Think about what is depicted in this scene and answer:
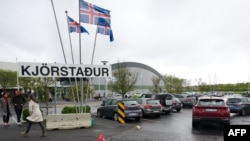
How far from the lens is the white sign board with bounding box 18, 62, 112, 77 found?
49.9 feet

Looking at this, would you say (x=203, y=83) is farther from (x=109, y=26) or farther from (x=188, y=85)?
(x=109, y=26)

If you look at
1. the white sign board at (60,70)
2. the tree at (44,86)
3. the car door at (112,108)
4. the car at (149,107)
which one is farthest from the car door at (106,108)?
the white sign board at (60,70)

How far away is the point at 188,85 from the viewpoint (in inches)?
3910

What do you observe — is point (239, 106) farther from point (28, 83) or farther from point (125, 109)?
point (28, 83)

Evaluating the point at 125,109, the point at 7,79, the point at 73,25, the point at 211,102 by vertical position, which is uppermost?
the point at 73,25

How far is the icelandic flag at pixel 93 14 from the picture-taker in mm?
17375

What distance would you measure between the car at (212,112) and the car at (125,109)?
4951mm

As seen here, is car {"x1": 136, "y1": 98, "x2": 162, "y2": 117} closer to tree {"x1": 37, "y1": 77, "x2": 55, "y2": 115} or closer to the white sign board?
the white sign board

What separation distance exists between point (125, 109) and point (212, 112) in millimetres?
6120

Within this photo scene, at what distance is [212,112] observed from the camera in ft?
49.5

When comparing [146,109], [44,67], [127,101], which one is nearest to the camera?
[44,67]

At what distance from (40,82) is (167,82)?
51620mm

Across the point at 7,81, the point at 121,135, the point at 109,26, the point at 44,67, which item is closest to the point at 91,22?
the point at 109,26

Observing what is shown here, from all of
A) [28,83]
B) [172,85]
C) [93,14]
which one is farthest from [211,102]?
[172,85]
